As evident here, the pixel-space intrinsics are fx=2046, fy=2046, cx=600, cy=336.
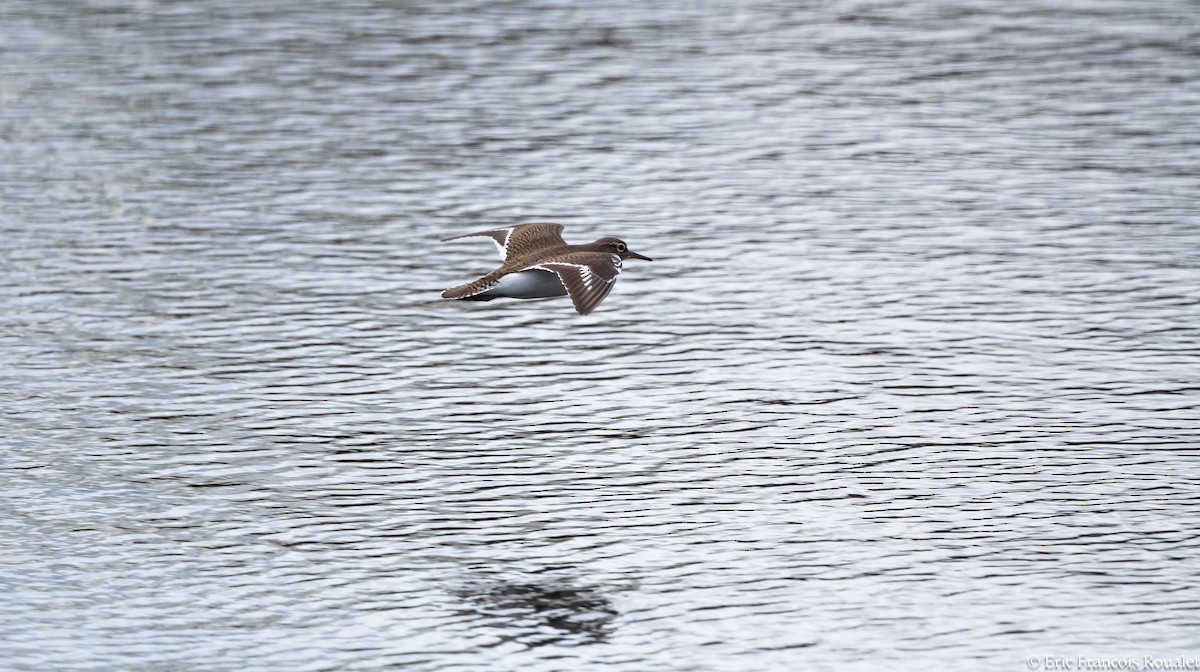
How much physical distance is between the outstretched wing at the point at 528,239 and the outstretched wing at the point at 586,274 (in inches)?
50.8

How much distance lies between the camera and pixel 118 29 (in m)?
53.2

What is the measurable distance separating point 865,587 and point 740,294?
1159 cm

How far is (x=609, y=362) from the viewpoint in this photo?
27016 millimetres

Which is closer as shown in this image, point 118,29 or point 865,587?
point 865,587

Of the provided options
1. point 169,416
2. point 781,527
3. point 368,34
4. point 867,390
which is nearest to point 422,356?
point 169,416

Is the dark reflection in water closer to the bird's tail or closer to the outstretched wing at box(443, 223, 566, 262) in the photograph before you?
the bird's tail

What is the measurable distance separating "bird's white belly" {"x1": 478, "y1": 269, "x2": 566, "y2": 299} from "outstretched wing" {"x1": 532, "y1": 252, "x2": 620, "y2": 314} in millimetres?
293

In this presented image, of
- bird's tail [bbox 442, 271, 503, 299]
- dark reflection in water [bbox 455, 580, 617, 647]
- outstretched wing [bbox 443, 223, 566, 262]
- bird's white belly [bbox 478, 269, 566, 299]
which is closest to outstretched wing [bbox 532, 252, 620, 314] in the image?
bird's white belly [bbox 478, 269, 566, 299]

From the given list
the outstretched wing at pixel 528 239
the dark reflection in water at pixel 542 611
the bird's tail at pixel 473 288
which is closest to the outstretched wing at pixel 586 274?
the bird's tail at pixel 473 288

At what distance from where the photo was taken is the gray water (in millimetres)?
18656

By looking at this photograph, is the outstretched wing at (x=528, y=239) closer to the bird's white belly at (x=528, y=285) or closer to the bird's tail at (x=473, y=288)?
the bird's white belly at (x=528, y=285)

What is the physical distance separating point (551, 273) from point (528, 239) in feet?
4.99

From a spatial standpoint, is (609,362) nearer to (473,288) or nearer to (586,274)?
(473,288)

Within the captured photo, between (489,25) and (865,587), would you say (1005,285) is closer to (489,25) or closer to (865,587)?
(865,587)
